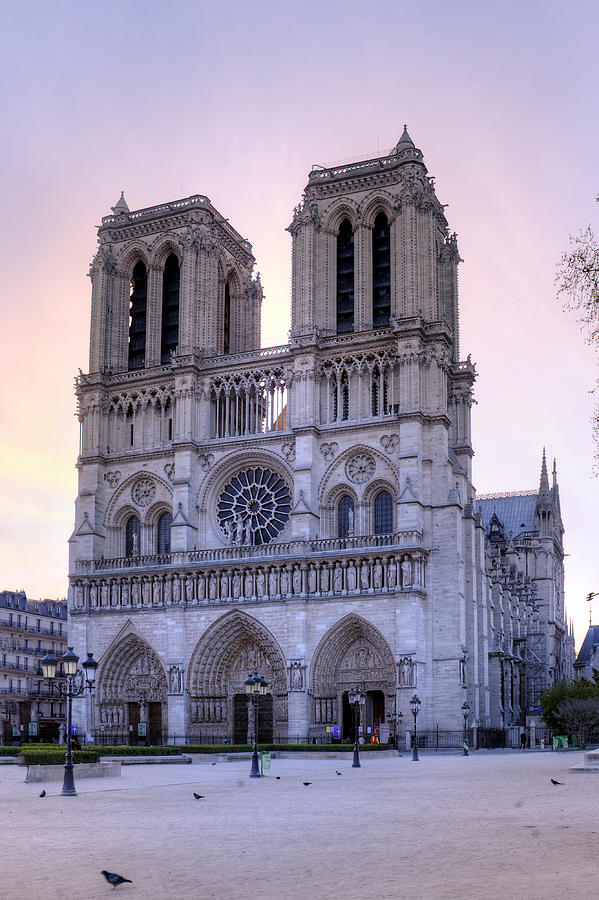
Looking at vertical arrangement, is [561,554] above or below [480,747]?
above

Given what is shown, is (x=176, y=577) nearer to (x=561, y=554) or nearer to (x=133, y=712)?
(x=133, y=712)

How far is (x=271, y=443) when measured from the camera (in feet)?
193

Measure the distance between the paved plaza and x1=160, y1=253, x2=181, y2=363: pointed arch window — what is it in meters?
42.1

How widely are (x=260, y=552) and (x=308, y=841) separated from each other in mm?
42720

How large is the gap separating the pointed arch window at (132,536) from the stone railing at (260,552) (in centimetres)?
172

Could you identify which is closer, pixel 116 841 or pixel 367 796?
pixel 116 841

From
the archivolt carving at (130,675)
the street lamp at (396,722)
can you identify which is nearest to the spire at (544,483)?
the street lamp at (396,722)

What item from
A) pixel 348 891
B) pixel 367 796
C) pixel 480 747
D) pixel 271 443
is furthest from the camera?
pixel 271 443

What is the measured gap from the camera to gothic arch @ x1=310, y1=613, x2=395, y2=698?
5316 centimetres

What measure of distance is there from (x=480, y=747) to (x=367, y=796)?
3544 centimetres

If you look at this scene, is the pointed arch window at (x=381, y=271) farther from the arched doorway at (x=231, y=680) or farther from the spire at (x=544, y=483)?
the spire at (x=544, y=483)

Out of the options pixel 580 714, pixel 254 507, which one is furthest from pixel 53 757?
pixel 580 714

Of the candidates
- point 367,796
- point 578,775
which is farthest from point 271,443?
point 367,796

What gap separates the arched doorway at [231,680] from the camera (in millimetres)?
56031
